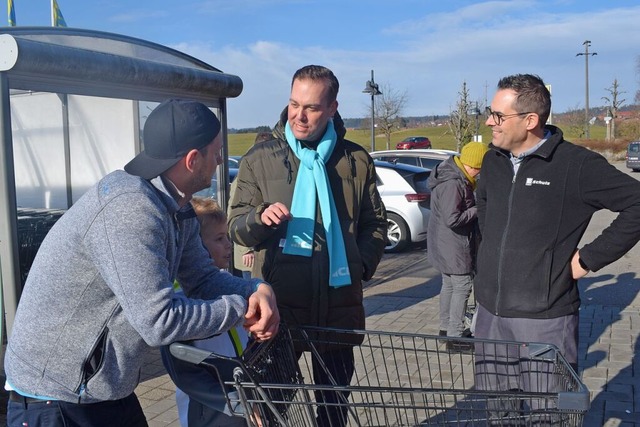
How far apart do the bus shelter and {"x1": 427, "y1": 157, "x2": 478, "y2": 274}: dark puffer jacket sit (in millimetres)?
2152

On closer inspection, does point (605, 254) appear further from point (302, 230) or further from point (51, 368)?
point (51, 368)

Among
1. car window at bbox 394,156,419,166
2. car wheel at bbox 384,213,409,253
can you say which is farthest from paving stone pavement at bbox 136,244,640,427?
car window at bbox 394,156,419,166

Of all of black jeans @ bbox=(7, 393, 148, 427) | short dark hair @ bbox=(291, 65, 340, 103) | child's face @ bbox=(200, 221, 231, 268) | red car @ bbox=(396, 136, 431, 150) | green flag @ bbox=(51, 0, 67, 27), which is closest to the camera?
black jeans @ bbox=(7, 393, 148, 427)

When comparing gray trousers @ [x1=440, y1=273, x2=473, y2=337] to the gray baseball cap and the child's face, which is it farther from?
the gray baseball cap

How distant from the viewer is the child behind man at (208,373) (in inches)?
89.9

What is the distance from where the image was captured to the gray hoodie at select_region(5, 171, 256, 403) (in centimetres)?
194

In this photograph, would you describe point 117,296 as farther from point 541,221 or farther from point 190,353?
point 541,221

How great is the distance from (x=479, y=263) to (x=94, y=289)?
2091mm

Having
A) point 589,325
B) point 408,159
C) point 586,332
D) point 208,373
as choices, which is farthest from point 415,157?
point 208,373

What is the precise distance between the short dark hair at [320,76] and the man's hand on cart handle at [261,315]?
1.30 meters

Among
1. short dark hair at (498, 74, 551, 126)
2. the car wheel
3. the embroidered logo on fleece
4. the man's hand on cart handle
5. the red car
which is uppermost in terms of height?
the red car

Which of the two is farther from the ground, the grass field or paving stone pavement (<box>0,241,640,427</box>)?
the grass field

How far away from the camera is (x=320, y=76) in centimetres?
319

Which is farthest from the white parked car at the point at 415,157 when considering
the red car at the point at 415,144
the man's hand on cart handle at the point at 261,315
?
the red car at the point at 415,144
